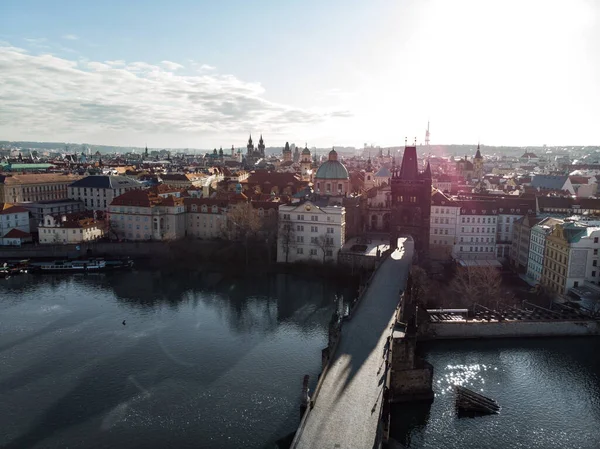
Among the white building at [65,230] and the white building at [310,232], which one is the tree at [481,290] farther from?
the white building at [65,230]

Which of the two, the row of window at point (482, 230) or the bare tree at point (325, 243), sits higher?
the row of window at point (482, 230)

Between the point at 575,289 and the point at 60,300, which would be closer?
the point at 575,289

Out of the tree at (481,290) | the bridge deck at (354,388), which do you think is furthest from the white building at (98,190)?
the bridge deck at (354,388)


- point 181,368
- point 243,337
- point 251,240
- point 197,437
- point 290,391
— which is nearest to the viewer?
point 197,437

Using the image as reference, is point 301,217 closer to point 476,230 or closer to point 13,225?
point 476,230

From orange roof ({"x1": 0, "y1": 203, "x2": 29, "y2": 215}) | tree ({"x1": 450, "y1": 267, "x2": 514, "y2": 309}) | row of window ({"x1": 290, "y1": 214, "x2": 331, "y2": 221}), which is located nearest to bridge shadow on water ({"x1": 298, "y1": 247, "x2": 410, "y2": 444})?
tree ({"x1": 450, "y1": 267, "x2": 514, "y2": 309})

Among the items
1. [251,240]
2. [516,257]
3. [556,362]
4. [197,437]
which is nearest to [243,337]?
[197,437]

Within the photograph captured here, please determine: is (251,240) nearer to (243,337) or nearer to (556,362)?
(243,337)
